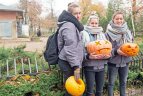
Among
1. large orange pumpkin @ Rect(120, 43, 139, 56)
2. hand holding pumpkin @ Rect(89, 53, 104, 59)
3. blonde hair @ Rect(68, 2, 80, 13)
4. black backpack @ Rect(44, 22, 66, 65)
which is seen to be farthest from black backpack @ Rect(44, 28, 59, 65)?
large orange pumpkin @ Rect(120, 43, 139, 56)

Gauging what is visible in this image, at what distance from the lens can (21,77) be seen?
496 cm

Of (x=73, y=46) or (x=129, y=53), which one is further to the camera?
(x=129, y=53)

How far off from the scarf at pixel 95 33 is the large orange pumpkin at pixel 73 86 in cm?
80

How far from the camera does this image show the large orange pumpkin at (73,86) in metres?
4.48

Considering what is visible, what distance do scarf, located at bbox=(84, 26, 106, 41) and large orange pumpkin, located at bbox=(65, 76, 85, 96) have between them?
80cm

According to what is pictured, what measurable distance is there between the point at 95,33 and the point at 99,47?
258mm

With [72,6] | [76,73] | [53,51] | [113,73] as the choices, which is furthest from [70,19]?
[113,73]

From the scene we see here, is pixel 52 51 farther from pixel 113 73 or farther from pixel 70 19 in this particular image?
pixel 113 73

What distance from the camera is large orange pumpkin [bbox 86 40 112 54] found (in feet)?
15.5

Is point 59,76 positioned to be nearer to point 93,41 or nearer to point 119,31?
point 93,41

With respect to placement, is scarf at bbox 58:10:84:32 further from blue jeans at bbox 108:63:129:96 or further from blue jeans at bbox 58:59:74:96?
blue jeans at bbox 108:63:129:96

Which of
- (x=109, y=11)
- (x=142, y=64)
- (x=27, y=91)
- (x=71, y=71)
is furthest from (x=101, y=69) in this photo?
(x=109, y=11)

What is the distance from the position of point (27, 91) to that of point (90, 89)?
1.06m

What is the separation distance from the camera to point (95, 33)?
483cm
